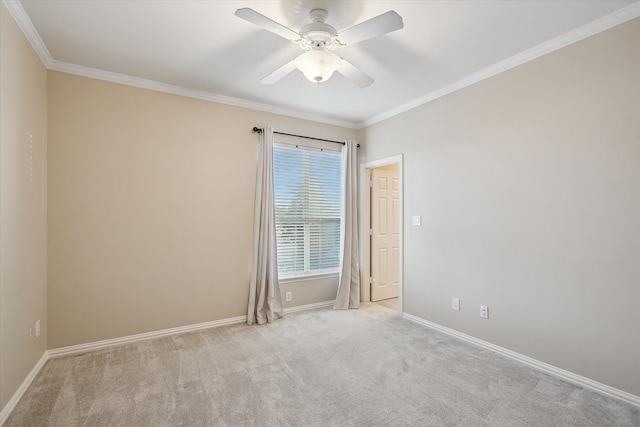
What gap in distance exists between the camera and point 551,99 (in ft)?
8.38

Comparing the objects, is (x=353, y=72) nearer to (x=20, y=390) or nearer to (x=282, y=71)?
(x=282, y=71)

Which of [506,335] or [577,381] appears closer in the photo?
[577,381]

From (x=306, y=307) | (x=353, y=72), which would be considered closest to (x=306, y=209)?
(x=306, y=307)

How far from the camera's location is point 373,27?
1.86m

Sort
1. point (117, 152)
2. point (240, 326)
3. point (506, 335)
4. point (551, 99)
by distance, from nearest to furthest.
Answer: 1. point (551, 99)
2. point (506, 335)
3. point (117, 152)
4. point (240, 326)

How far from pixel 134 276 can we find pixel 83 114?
1.65 meters

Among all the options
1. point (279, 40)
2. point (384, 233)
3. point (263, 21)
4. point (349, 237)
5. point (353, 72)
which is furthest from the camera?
point (384, 233)

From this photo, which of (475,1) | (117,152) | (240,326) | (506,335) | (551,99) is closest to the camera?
(475,1)

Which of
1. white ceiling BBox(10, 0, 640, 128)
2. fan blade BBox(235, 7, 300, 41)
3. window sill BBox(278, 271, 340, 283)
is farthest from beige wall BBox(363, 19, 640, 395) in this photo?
fan blade BBox(235, 7, 300, 41)

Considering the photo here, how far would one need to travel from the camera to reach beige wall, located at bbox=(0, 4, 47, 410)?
198 cm

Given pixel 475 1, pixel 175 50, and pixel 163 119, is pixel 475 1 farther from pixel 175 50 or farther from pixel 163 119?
pixel 163 119

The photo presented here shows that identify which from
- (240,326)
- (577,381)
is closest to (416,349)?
(577,381)

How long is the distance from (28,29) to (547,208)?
4.29 meters

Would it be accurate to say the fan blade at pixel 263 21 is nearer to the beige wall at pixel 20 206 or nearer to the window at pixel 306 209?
the beige wall at pixel 20 206
